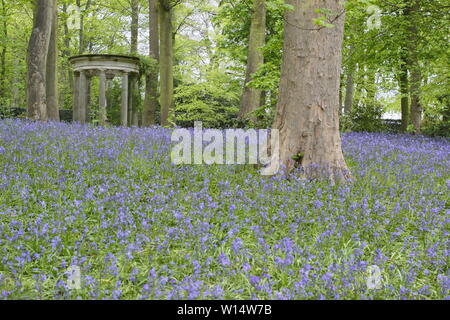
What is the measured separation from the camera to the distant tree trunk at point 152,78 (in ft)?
51.9

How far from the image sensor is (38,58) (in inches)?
459

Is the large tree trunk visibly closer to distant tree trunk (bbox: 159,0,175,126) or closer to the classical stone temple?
distant tree trunk (bbox: 159,0,175,126)

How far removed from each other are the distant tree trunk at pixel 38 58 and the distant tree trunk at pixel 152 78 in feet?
13.6

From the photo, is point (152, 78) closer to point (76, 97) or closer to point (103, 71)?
point (103, 71)

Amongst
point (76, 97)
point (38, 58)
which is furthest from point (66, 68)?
point (38, 58)

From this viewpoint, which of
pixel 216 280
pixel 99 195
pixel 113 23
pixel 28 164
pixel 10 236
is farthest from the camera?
pixel 113 23

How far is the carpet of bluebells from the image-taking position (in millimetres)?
3195

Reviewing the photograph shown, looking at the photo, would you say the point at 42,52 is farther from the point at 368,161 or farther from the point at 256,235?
the point at 256,235

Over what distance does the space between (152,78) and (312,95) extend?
37.6ft

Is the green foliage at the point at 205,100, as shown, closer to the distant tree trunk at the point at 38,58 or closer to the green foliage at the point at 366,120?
the green foliage at the point at 366,120

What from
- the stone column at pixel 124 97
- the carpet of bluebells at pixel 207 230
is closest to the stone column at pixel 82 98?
the stone column at pixel 124 97
